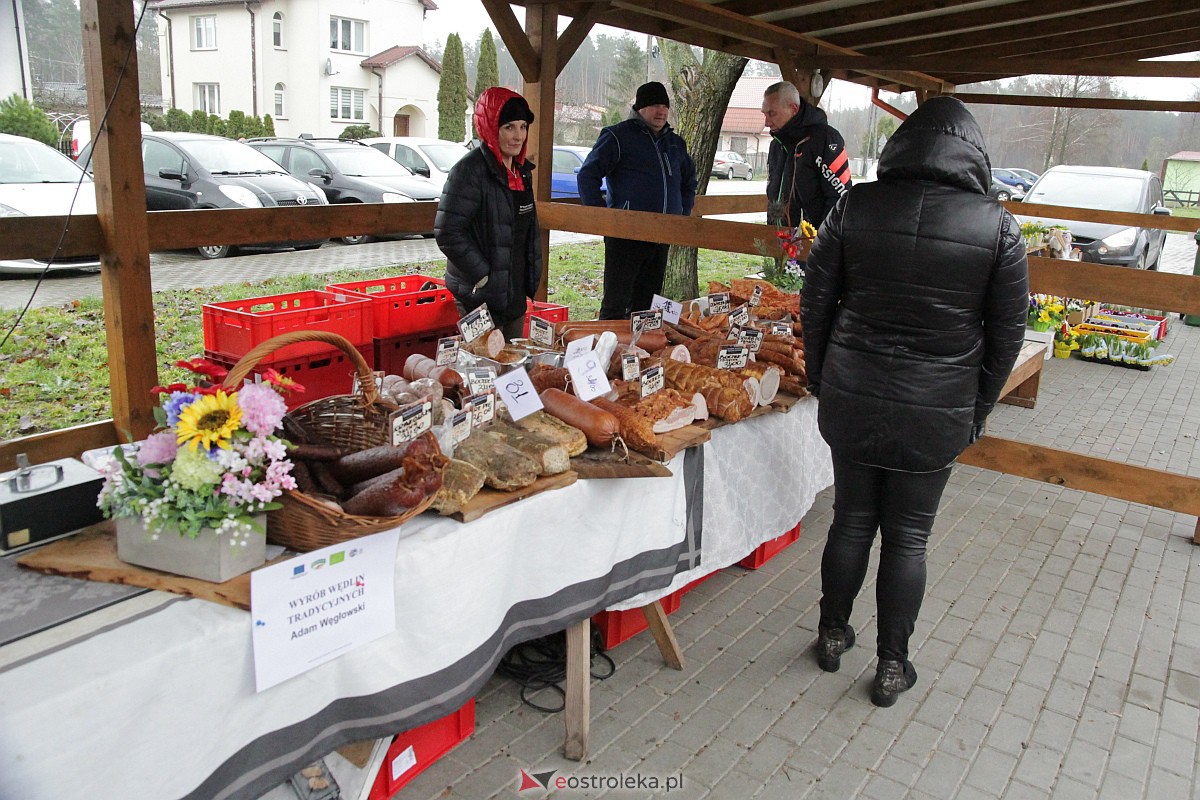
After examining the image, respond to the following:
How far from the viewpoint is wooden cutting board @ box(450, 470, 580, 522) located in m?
2.09

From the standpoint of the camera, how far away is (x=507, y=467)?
89.0 inches

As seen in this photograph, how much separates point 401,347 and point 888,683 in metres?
2.59

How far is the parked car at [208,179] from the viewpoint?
36.1ft

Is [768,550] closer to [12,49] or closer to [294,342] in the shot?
[294,342]

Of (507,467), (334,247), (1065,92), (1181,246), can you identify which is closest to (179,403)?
(507,467)

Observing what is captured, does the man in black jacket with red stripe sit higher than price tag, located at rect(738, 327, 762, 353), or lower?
higher

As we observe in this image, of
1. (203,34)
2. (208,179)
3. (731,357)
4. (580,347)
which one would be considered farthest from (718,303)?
(203,34)

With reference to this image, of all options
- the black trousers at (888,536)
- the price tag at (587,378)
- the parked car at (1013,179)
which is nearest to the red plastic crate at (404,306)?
the price tag at (587,378)

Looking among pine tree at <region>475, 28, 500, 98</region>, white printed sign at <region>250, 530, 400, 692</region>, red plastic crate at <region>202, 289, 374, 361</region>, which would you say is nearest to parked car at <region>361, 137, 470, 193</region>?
red plastic crate at <region>202, 289, 374, 361</region>

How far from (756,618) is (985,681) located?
83 cm

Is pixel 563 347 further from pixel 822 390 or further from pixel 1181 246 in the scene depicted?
pixel 1181 246

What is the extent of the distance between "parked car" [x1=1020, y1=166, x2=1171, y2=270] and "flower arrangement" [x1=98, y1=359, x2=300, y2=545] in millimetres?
11685

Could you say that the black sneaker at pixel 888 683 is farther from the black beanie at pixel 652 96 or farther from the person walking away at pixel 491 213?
the black beanie at pixel 652 96

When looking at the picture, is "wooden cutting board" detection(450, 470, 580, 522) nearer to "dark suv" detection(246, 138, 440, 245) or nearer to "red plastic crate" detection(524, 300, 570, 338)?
"red plastic crate" detection(524, 300, 570, 338)
